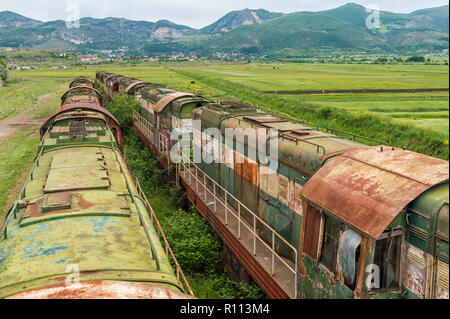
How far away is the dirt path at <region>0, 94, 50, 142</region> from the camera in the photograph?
34.6 meters

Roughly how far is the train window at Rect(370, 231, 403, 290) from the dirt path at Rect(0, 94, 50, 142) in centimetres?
3420

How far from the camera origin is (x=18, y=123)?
39500 mm

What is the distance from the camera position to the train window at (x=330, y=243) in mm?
6074

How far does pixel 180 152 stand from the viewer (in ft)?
57.4

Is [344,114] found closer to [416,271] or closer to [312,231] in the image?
[312,231]

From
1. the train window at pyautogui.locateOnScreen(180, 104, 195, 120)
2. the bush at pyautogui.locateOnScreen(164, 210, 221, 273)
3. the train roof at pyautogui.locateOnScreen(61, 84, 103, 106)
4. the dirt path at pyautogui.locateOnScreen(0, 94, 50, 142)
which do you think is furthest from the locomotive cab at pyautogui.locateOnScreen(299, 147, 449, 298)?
the dirt path at pyautogui.locateOnScreen(0, 94, 50, 142)

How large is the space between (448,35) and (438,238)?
346 centimetres

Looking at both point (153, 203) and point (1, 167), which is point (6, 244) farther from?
point (1, 167)

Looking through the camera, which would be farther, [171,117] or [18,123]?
[18,123]

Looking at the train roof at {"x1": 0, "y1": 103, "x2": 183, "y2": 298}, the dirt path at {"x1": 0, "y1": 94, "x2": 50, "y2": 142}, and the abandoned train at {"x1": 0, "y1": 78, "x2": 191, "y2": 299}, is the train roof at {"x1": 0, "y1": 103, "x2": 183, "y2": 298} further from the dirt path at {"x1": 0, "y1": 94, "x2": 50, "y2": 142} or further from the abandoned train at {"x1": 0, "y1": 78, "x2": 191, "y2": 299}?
the dirt path at {"x1": 0, "y1": 94, "x2": 50, "y2": 142}

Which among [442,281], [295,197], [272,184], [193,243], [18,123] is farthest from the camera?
[18,123]

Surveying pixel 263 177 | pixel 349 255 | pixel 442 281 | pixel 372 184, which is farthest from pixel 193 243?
pixel 442 281

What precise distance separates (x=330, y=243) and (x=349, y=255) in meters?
0.57

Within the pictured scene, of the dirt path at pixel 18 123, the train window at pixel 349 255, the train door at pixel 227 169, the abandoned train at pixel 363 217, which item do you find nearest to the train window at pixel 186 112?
the train door at pixel 227 169
